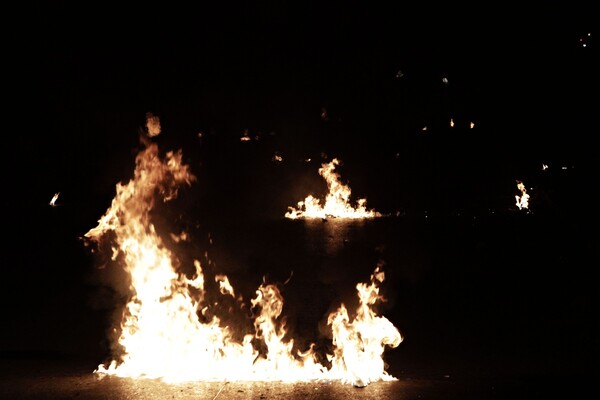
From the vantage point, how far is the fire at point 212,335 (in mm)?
6520

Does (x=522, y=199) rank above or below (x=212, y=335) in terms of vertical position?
above

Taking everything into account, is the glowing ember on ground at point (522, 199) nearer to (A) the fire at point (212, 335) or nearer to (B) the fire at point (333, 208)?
(B) the fire at point (333, 208)

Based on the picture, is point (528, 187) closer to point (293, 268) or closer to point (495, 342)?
point (293, 268)

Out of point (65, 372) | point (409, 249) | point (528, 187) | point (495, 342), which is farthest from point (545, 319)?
point (409, 249)

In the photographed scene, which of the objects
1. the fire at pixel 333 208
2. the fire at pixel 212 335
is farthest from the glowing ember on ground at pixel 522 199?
the fire at pixel 212 335

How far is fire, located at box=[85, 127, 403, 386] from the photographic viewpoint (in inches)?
257

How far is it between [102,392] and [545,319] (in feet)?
16.5

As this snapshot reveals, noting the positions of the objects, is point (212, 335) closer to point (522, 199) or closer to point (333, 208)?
point (333, 208)

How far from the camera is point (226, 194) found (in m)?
31.9

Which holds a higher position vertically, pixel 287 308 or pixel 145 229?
pixel 145 229

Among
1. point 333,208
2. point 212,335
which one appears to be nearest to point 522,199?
point 333,208

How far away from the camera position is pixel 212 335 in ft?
22.0

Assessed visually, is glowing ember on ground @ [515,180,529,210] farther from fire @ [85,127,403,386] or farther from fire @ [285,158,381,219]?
fire @ [85,127,403,386]

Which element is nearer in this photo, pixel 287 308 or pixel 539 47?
pixel 287 308
